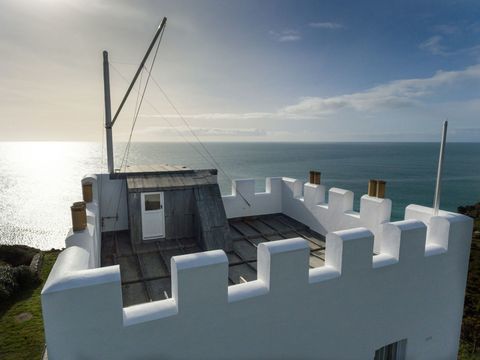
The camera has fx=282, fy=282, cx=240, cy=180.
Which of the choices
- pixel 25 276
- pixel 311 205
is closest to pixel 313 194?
pixel 311 205

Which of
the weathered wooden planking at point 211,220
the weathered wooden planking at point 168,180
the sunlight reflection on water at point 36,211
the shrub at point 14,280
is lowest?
the sunlight reflection on water at point 36,211

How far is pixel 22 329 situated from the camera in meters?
13.9

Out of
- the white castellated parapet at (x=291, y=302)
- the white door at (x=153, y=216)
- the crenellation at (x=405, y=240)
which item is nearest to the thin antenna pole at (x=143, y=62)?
the white door at (x=153, y=216)

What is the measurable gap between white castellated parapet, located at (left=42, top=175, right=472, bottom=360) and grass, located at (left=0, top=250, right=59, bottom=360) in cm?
1169

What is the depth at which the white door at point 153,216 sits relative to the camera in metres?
8.01

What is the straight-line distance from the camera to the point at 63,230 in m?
44.2

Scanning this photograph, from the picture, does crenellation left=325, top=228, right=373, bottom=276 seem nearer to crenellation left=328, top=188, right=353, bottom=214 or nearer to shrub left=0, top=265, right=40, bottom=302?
crenellation left=328, top=188, right=353, bottom=214

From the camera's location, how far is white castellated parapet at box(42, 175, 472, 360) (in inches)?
141

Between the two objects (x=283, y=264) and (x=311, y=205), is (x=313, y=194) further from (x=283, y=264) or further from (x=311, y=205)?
(x=283, y=264)

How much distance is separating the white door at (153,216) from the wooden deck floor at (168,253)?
29 centimetres

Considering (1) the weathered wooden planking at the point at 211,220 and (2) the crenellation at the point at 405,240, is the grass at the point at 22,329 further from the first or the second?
(2) the crenellation at the point at 405,240

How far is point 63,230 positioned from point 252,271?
47.3 m

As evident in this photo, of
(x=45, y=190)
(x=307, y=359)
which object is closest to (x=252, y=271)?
(x=307, y=359)

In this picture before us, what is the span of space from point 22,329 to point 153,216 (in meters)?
11.9
